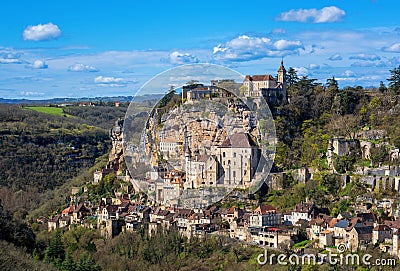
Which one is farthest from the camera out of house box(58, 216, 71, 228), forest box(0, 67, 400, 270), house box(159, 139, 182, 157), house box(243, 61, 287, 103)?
house box(243, 61, 287, 103)

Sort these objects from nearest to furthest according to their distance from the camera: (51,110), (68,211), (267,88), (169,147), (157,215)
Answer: (157,215) → (169,147) → (68,211) → (267,88) → (51,110)

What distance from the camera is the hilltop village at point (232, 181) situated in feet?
59.3

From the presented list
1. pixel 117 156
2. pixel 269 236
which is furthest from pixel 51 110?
pixel 269 236

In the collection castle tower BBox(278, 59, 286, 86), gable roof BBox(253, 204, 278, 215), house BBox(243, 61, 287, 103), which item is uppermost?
castle tower BBox(278, 59, 286, 86)

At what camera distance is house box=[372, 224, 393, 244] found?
1577 cm

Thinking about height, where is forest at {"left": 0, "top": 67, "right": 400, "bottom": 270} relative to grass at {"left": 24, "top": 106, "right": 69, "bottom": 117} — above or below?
below

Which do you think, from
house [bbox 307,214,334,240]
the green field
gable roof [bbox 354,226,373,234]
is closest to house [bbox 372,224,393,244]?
gable roof [bbox 354,226,373,234]

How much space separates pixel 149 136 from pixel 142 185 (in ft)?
7.51

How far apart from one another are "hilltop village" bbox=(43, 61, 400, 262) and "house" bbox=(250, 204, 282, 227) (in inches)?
1.1

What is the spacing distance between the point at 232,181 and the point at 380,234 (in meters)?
6.06

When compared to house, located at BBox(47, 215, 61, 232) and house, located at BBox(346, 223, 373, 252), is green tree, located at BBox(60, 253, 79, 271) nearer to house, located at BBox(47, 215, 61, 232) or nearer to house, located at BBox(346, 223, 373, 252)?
house, located at BBox(346, 223, 373, 252)

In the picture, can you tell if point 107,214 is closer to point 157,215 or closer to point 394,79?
point 157,215

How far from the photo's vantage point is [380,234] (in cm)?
1577

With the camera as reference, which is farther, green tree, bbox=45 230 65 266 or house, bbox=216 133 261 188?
house, bbox=216 133 261 188
